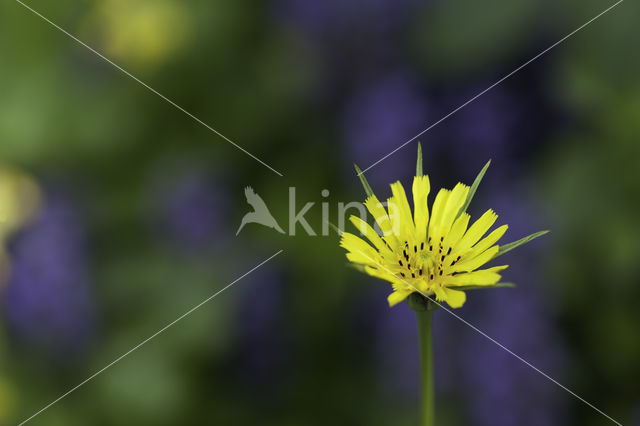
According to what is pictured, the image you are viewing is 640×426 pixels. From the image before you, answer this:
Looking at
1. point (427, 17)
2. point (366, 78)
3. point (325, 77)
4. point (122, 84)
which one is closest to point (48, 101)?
point (122, 84)

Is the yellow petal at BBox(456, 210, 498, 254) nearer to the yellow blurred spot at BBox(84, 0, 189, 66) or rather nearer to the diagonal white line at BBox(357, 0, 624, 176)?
the diagonal white line at BBox(357, 0, 624, 176)

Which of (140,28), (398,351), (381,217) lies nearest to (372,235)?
(381,217)

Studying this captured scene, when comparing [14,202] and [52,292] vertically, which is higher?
[14,202]

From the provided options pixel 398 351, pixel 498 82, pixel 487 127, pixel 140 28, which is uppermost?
pixel 140 28

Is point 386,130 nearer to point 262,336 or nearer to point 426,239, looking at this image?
point 262,336

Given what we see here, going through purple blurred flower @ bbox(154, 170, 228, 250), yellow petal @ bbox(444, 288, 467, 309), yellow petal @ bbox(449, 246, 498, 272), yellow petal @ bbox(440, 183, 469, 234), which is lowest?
yellow petal @ bbox(444, 288, 467, 309)

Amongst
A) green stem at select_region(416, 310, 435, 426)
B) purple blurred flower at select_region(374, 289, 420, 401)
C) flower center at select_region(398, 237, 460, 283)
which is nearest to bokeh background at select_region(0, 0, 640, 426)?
purple blurred flower at select_region(374, 289, 420, 401)
